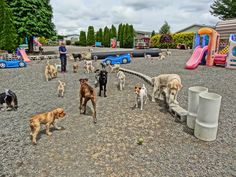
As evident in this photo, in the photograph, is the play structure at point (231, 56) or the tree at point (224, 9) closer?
the play structure at point (231, 56)

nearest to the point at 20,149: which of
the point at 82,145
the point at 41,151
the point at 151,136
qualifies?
the point at 41,151

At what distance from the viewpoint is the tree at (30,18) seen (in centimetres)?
2403

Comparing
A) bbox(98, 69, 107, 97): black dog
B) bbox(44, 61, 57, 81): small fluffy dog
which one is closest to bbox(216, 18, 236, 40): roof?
bbox(98, 69, 107, 97): black dog

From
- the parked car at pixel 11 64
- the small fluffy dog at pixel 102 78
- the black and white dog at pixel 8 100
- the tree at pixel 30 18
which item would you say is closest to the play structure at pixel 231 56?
the small fluffy dog at pixel 102 78

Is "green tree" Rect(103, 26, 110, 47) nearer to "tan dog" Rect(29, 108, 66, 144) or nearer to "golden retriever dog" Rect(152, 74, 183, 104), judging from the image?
"golden retriever dog" Rect(152, 74, 183, 104)

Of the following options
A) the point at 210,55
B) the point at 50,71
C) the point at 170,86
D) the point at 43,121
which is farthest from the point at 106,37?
the point at 43,121

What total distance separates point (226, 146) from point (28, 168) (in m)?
4.05

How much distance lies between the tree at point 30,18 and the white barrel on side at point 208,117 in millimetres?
24720

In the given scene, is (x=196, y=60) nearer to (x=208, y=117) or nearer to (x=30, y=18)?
(x=208, y=117)

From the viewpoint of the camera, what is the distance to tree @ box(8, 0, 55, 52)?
78.8 ft

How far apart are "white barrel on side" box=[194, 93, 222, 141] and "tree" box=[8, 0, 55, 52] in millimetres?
24720

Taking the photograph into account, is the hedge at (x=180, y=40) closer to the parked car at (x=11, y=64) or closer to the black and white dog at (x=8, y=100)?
the parked car at (x=11, y=64)

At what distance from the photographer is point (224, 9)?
3831 centimetres

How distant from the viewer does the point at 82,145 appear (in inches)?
166
